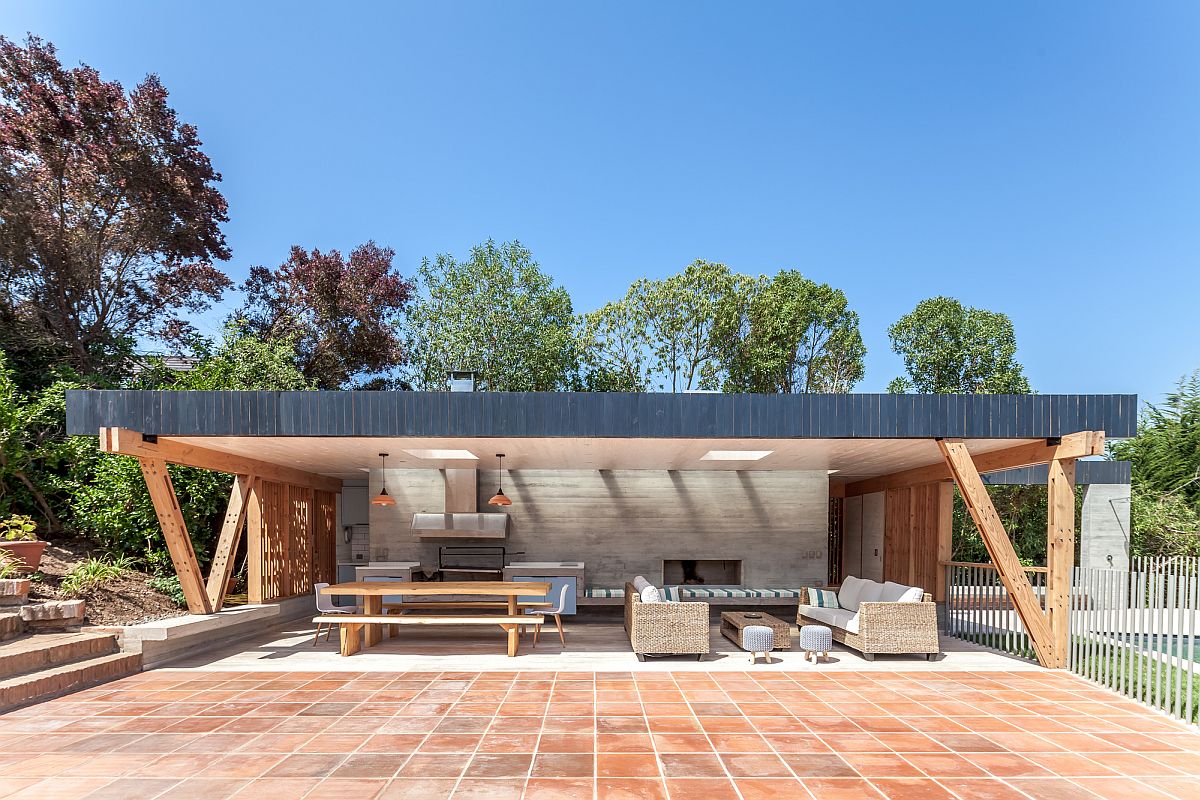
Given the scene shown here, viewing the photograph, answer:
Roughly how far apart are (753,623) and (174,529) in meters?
6.92

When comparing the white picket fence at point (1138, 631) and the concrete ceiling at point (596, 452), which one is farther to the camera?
the concrete ceiling at point (596, 452)

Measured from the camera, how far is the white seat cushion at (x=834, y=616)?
25.5 ft

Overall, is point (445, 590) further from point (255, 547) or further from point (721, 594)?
point (721, 594)

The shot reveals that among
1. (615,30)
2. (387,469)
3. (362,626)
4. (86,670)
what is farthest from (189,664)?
(615,30)

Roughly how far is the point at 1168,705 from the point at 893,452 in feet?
11.9

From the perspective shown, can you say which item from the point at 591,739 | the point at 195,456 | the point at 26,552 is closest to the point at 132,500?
the point at 26,552

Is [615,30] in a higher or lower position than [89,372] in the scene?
higher

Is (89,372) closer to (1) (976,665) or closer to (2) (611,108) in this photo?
(1) (976,665)

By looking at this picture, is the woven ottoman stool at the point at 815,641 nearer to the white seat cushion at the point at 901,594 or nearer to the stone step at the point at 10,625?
the white seat cushion at the point at 901,594

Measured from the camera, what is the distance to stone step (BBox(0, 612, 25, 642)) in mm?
6715

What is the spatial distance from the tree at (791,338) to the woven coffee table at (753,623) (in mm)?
13046

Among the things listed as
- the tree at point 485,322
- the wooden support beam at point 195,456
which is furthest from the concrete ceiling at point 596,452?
the tree at point 485,322

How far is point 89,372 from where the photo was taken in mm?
12773

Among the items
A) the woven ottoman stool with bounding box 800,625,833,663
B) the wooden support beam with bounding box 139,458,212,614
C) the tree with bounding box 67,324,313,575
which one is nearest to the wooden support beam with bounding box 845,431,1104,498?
the woven ottoman stool with bounding box 800,625,833,663
